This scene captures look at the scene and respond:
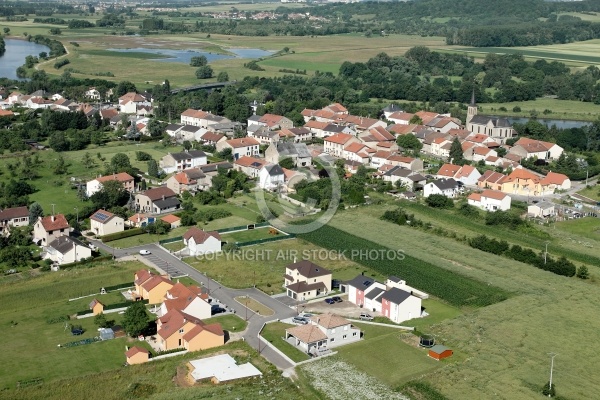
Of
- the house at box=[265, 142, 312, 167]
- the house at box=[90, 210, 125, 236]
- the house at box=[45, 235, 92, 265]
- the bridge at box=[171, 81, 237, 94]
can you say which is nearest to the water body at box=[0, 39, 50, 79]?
the bridge at box=[171, 81, 237, 94]

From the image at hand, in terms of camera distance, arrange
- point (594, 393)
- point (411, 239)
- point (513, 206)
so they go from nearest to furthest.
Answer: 1. point (594, 393)
2. point (411, 239)
3. point (513, 206)

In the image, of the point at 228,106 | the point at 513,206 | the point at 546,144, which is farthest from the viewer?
the point at 228,106

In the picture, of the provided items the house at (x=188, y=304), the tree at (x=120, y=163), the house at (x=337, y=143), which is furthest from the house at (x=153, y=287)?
the house at (x=337, y=143)

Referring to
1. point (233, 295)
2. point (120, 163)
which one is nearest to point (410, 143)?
point (120, 163)

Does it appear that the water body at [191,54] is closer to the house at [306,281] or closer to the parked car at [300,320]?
the house at [306,281]

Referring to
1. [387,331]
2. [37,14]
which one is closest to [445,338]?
[387,331]

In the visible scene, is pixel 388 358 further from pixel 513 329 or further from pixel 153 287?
pixel 153 287

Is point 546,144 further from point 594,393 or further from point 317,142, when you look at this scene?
point 594,393
